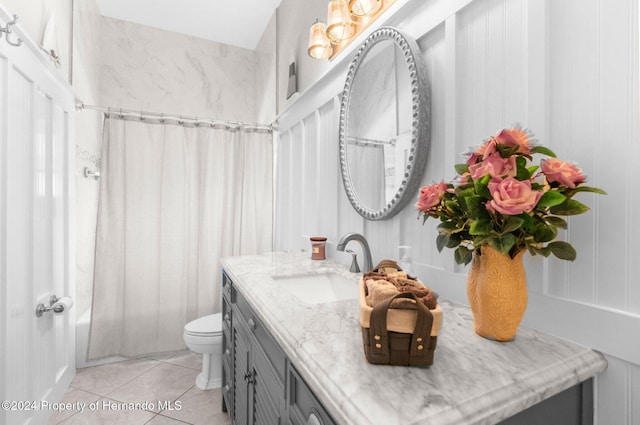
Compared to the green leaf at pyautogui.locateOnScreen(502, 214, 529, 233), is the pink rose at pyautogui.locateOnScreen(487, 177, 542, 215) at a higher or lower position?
higher

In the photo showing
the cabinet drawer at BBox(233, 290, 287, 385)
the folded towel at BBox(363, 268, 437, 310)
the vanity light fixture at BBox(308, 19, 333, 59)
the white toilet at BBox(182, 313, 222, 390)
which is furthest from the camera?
the white toilet at BBox(182, 313, 222, 390)

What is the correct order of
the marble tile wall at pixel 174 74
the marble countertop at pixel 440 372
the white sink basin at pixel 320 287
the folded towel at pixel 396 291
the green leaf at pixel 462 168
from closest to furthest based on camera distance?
1. the marble countertop at pixel 440 372
2. the folded towel at pixel 396 291
3. the green leaf at pixel 462 168
4. the white sink basin at pixel 320 287
5. the marble tile wall at pixel 174 74

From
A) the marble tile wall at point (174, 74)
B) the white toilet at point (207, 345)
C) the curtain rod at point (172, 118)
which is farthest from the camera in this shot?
the marble tile wall at point (174, 74)

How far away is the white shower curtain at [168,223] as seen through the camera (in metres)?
2.37

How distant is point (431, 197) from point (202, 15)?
9.98ft

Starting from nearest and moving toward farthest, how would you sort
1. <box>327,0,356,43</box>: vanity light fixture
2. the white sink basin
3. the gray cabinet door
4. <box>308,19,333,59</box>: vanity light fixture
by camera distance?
the gray cabinet door < the white sink basin < <box>327,0,356,43</box>: vanity light fixture < <box>308,19,333,59</box>: vanity light fixture

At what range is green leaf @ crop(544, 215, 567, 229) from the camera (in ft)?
2.12

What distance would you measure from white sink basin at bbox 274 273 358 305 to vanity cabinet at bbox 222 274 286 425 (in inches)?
9.0

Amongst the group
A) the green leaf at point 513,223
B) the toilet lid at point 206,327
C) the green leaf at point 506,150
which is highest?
the green leaf at point 506,150

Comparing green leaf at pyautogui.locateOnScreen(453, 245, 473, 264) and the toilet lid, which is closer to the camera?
green leaf at pyautogui.locateOnScreen(453, 245, 473, 264)

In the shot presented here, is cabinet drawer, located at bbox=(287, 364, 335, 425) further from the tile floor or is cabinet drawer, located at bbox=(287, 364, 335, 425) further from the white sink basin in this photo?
the tile floor

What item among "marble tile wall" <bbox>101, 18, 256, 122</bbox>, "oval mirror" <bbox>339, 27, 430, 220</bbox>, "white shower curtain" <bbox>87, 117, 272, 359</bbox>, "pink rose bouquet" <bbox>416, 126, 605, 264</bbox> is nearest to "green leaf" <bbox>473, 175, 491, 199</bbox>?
"pink rose bouquet" <bbox>416, 126, 605, 264</bbox>

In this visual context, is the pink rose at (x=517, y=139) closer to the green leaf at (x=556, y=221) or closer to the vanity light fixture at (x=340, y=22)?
the green leaf at (x=556, y=221)

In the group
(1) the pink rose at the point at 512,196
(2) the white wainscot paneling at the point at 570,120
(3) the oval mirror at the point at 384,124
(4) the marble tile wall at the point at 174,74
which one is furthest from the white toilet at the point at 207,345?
(4) the marble tile wall at the point at 174,74
